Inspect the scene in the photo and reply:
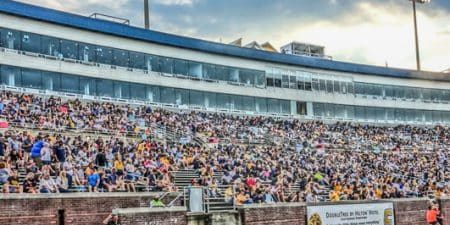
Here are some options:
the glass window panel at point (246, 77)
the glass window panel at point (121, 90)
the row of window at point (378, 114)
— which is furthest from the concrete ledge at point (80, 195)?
the row of window at point (378, 114)

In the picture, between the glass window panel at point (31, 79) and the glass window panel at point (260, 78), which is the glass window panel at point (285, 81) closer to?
the glass window panel at point (260, 78)

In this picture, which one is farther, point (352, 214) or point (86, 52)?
point (86, 52)

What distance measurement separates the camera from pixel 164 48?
171 ft

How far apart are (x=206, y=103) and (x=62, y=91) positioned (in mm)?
12630

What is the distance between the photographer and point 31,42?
44.1 metres

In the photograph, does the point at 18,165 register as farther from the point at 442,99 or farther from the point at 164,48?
the point at 442,99

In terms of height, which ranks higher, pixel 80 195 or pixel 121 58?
pixel 121 58

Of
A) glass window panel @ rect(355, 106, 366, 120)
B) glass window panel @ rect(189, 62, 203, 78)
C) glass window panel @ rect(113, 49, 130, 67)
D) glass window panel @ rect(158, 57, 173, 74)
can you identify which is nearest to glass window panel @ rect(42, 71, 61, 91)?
glass window panel @ rect(113, 49, 130, 67)

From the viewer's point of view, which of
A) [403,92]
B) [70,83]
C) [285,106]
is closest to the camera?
[70,83]

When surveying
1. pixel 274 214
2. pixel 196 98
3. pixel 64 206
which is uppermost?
pixel 196 98

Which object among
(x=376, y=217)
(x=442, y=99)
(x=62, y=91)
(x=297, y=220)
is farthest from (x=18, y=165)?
(x=442, y=99)

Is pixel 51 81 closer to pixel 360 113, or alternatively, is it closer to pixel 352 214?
pixel 352 214

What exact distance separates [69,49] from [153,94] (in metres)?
7.22

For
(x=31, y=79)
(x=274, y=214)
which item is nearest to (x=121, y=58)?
(x=31, y=79)
